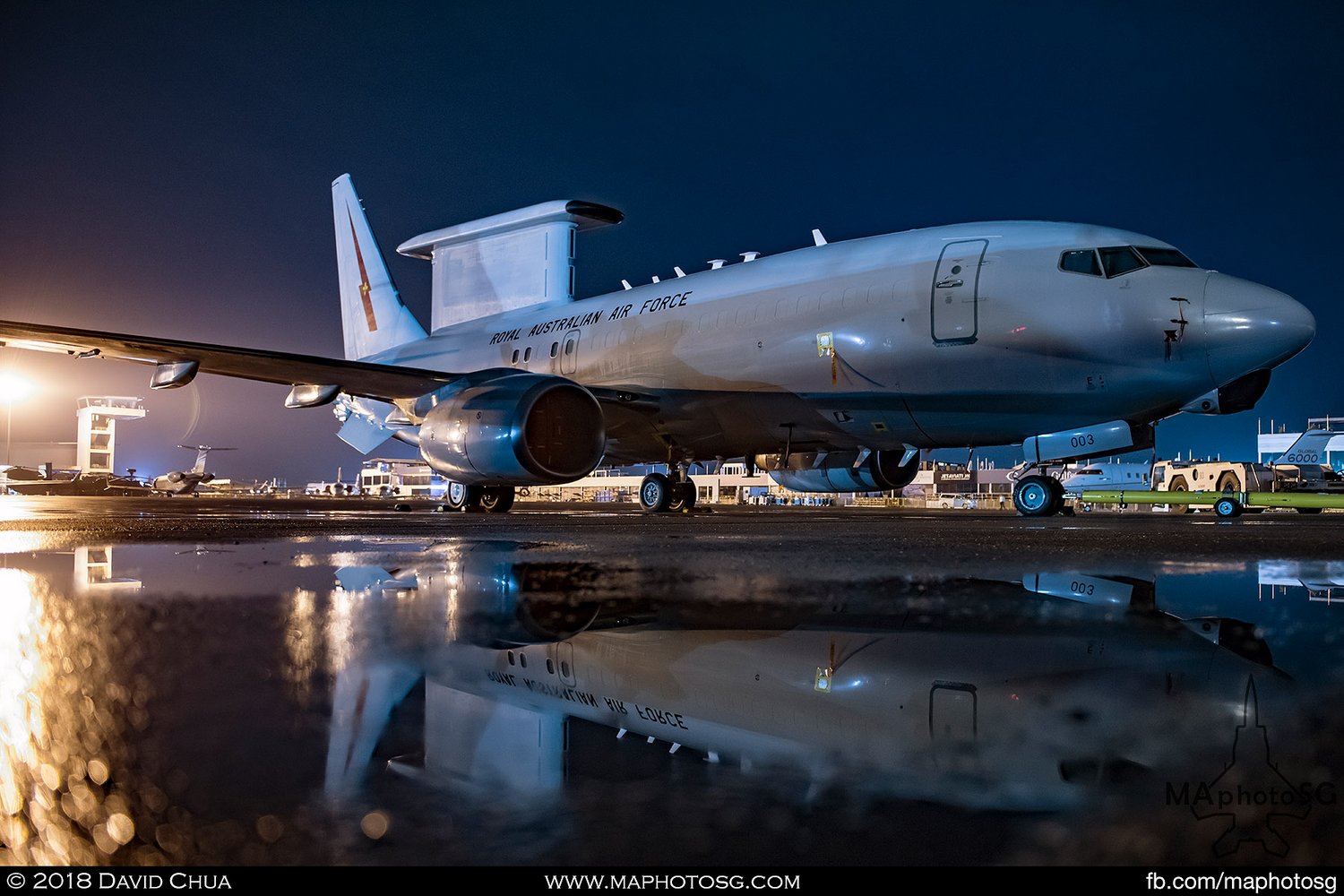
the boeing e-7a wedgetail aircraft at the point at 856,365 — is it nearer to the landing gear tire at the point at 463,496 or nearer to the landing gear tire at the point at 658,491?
the landing gear tire at the point at 658,491

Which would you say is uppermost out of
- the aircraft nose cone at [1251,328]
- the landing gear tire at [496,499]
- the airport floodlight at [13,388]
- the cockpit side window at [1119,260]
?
the airport floodlight at [13,388]

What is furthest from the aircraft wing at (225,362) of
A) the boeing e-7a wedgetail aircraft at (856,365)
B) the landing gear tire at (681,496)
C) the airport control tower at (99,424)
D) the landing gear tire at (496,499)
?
the airport control tower at (99,424)

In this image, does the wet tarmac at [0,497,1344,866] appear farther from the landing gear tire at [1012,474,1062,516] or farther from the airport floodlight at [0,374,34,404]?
the airport floodlight at [0,374,34,404]

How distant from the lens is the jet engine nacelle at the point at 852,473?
10.6 metres

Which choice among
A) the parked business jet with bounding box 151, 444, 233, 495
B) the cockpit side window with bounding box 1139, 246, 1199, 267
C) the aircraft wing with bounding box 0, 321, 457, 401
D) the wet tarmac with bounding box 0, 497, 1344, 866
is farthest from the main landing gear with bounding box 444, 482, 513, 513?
the parked business jet with bounding box 151, 444, 233, 495

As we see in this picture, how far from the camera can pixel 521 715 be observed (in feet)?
3.79

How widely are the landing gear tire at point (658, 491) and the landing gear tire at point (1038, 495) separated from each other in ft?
15.5

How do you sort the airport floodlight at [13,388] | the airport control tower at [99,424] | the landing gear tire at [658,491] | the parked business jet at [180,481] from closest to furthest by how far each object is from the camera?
the landing gear tire at [658,491] → the parked business jet at [180,481] → the airport floodlight at [13,388] → the airport control tower at [99,424]

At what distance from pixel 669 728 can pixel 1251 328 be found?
7.71 meters

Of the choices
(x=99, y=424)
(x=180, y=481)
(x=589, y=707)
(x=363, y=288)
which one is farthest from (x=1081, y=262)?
(x=99, y=424)

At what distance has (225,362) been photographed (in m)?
9.72

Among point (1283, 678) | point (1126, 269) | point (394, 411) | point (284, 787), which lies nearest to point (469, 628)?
point (284, 787)

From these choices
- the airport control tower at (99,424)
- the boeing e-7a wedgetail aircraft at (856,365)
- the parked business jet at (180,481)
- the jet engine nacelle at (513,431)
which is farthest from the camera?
the airport control tower at (99,424)

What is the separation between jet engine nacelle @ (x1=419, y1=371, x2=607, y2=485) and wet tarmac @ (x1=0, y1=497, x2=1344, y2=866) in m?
5.62
